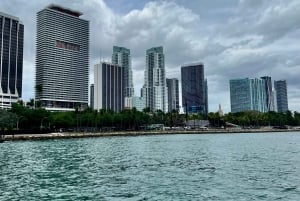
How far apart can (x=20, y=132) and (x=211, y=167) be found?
424ft

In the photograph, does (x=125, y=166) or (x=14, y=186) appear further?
(x=125, y=166)

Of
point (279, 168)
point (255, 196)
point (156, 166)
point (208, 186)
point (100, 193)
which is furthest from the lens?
point (156, 166)

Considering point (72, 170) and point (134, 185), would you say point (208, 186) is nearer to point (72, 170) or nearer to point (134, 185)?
point (134, 185)

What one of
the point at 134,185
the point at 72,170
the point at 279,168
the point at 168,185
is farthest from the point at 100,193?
the point at 279,168

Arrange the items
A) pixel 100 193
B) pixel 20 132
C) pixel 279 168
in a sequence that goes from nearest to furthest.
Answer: pixel 100 193 → pixel 279 168 → pixel 20 132

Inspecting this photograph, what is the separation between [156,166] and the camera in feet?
143

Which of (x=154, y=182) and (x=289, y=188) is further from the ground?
(x=154, y=182)

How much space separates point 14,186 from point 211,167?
22150mm

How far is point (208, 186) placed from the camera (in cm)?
2981

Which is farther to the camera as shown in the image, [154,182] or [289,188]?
[154,182]

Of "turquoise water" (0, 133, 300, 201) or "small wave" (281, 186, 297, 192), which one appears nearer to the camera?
"turquoise water" (0, 133, 300, 201)

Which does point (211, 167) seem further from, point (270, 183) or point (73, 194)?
point (73, 194)

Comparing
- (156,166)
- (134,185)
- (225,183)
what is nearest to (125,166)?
(156,166)

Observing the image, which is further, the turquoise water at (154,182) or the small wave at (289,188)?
the small wave at (289,188)
